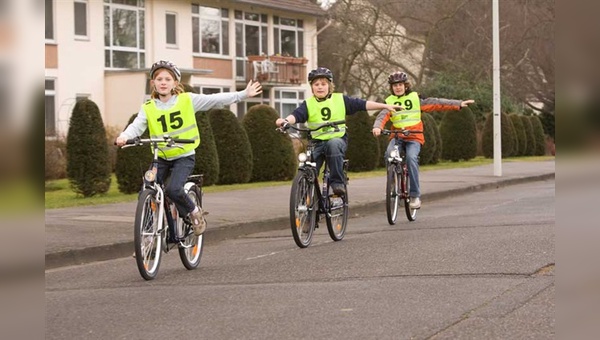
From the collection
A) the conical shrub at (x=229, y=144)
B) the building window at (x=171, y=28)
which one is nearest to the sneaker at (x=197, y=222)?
the conical shrub at (x=229, y=144)

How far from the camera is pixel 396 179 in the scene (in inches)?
529

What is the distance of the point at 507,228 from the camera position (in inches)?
472

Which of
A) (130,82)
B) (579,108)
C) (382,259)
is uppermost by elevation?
(130,82)

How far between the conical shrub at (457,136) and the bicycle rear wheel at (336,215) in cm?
2632

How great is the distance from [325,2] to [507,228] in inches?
1595

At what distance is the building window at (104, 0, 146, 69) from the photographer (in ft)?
122

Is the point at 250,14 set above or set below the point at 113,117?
above

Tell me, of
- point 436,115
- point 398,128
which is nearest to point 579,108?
point 398,128

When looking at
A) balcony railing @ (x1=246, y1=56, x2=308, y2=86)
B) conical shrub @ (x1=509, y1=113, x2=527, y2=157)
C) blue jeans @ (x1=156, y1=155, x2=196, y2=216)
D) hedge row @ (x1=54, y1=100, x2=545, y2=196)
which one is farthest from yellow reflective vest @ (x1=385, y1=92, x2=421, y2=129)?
balcony railing @ (x1=246, y1=56, x2=308, y2=86)

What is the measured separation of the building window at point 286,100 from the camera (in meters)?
47.8

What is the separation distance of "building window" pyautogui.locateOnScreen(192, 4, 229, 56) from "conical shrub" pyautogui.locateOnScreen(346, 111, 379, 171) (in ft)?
47.6

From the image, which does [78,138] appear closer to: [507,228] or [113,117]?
[507,228]

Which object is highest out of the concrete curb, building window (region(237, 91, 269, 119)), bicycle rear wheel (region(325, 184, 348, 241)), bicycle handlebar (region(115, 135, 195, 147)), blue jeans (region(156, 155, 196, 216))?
building window (region(237, 91, 269, 119))

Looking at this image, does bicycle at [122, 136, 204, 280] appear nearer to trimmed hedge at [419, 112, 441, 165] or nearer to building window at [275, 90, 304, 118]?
trimmed hedge at [419, 112, 441, 165]
